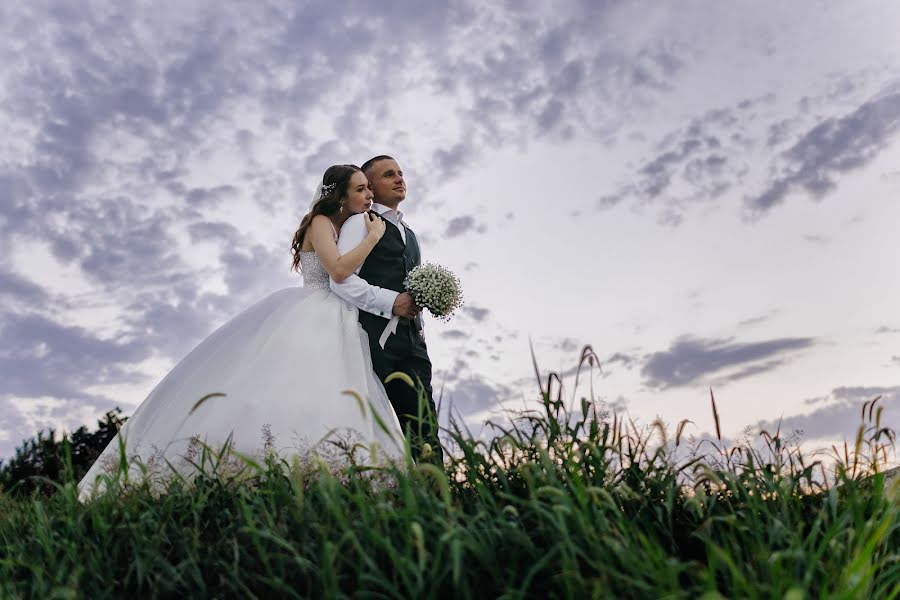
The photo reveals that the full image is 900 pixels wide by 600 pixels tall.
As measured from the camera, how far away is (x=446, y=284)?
643 cm

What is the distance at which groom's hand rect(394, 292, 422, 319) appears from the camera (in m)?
6.39

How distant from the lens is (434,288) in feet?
20.9

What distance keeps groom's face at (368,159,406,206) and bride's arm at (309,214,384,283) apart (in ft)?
2.38

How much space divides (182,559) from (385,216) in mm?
4023

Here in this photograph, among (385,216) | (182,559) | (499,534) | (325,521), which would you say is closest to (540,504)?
(499,534)

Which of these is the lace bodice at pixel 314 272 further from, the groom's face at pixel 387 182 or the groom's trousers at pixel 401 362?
the groom's face at pixel 387 182

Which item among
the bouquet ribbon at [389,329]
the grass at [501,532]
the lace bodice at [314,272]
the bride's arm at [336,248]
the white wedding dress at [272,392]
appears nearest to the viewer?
the grass at [501,532]

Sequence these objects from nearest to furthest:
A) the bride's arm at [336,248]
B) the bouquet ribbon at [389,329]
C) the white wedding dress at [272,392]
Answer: the white wedding dress at [272,392] → the bride's arm at [336,248] → the bouquet ribbon at [389,329]

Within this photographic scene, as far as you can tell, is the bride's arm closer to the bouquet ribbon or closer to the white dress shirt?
the white dress shirt

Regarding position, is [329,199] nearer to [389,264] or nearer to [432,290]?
[389,264]

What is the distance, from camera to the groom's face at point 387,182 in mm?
7395

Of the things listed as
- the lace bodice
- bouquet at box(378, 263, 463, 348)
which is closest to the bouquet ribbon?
bouquet at box(378, 263, 463, 348)

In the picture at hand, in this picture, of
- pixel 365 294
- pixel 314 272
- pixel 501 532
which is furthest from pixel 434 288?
pixel 501 532

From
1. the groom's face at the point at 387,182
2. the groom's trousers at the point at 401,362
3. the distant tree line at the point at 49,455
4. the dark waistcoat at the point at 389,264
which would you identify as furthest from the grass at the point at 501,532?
the distant tree line at the point at 49,455
